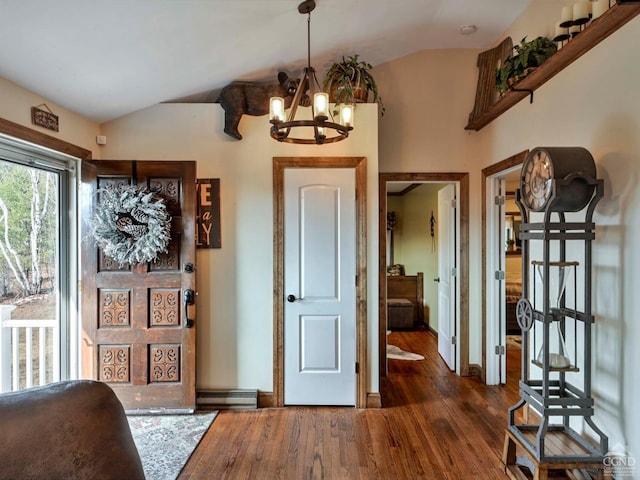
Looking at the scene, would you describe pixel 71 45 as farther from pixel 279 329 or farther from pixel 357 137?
pixel 279 329

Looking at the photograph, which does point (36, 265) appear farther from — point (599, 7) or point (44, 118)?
point (599, 7)

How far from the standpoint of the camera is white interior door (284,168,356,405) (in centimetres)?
313

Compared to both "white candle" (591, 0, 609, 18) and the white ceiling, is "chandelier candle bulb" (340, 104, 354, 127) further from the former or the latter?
"white candle" (591, 0, 609, 18)

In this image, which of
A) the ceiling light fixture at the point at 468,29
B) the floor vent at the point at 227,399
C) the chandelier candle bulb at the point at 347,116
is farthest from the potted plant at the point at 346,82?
the floor vent at the point at 227,399

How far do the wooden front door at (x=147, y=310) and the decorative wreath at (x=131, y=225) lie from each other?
0.41 ft

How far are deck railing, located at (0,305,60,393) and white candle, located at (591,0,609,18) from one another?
163 inches

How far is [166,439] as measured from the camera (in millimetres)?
2625

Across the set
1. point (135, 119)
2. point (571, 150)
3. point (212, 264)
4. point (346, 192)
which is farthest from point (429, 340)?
point (135, 119)

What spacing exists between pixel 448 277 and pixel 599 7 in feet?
9.19

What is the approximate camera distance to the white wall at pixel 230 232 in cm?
316

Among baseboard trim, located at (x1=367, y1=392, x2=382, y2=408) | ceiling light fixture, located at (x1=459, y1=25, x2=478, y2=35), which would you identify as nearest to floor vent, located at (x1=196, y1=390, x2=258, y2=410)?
baseboard trim, located at (x1=367, y1=392, x2=382, y2=408)

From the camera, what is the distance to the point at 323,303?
315 cm

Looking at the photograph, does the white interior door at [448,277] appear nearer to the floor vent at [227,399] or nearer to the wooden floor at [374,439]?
the wooden floor at [374,439]

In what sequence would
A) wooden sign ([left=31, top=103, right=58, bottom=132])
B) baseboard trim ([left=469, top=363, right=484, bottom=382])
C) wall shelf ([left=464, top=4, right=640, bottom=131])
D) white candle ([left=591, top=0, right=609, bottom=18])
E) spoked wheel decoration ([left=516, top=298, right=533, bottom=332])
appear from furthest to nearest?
baseboard trim ([left=469, top=363, right=484, bottom=382]) < wooden sign ([left=31, top=103, right=58, bottom=132]) < spoked wheel decoration ([left=516, top=298, right=533, bottom=332]) < white candle ([left=591, top=0, right=609, bottom=18]) < wall shelf ([left=464, top=4, right=640, bottom=131])
